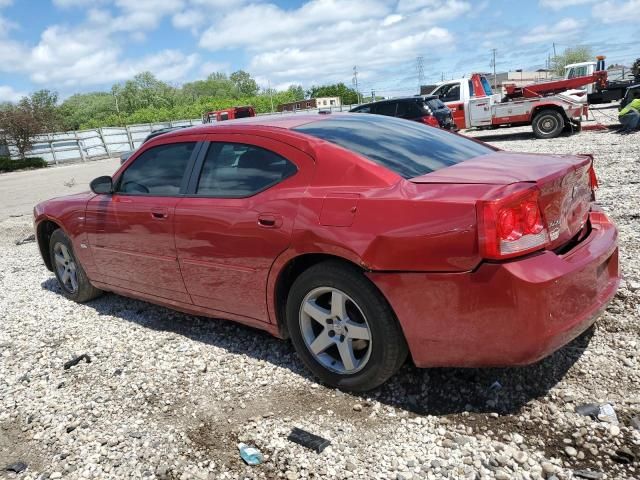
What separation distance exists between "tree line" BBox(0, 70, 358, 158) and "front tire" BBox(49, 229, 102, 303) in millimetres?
35123

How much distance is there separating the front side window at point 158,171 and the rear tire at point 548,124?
1484 cm

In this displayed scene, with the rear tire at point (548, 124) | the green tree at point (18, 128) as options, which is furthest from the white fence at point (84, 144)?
the rear tire at point (548, 124)

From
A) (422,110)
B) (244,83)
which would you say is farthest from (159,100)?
(422,110)

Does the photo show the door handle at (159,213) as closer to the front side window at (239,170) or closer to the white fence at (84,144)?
the front side window at (239,170)

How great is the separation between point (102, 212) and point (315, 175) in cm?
226

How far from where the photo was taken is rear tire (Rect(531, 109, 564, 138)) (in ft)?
52.7

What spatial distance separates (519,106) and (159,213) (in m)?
15.2

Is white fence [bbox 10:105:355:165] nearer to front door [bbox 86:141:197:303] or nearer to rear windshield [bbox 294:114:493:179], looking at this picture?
front door [bbox 86:141:197:303]

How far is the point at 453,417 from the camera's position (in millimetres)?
2783

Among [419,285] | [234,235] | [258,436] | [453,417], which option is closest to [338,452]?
[258,436]

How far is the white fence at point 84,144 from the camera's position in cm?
3341

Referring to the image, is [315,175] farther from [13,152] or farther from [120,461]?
[13,152]

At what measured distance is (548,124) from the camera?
16.2 metres

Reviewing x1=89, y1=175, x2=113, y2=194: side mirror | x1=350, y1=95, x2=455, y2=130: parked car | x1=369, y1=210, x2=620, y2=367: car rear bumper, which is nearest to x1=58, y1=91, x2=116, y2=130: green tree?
x1=350, y1=95, x2=455, y2=130: parked car
